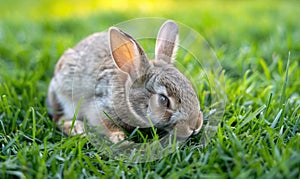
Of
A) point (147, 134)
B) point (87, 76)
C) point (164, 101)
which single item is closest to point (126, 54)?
point (164, 101)

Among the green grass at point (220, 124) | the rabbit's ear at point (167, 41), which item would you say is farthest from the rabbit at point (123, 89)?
the green grass at point (220, 124)

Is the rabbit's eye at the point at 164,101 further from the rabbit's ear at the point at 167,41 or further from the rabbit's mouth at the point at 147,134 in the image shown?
the rabbit's ear at the point at 167,41

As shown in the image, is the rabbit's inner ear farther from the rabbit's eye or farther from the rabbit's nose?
the rabbit's nose

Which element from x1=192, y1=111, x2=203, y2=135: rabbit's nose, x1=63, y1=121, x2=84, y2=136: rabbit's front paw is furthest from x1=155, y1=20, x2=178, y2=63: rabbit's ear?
x1=63, y1=121, x2=84, y2=136: rabbit's front paw

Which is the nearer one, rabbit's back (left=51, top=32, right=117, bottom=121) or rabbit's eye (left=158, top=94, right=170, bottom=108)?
rabbit's eye (left=158, top=94, right=170, bottom=108)

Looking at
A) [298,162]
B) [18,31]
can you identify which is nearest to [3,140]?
[298,162]

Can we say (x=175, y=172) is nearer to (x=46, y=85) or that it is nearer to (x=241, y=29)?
(x=46, y=85)
